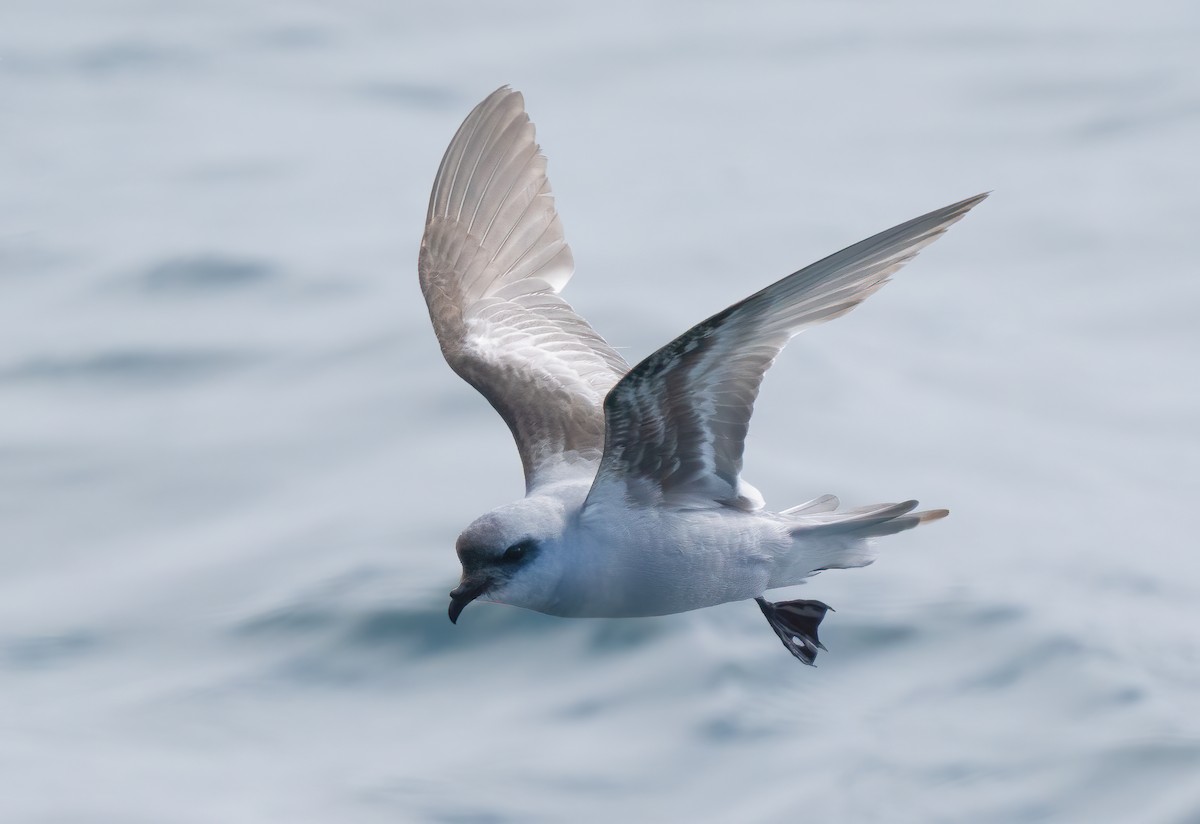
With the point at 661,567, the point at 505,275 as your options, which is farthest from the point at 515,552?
the point at 505,275

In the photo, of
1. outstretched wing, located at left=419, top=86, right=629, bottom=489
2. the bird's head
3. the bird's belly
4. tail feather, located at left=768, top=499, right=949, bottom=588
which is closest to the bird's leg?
tail feather, located at left=768, top=499, right=949, bottom=588

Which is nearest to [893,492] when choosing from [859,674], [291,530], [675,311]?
[859,674]

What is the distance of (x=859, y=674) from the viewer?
9.67 meters

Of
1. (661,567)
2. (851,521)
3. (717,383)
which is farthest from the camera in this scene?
(851,521)

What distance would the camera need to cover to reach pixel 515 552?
19.9ft

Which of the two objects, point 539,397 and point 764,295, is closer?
point 764,295

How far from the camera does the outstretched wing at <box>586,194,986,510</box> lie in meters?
→ 5.48

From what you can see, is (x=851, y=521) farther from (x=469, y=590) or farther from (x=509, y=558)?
(x=469, y=590)

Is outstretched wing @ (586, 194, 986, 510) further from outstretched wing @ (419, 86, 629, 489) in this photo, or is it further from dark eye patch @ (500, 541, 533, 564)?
outstretched wing @ (419, 86, 629, 489)

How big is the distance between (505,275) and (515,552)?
246 cm

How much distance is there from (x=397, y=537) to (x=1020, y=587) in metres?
3.71

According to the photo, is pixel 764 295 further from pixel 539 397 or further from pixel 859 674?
pixel 859 674

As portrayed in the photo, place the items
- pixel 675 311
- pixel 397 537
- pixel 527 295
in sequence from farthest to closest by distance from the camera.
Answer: pixel 675 311 → pixel 397 537 → pixel 527 295

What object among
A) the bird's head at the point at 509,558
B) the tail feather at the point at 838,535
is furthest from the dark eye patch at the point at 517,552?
the tail feather at the point at 838,535
